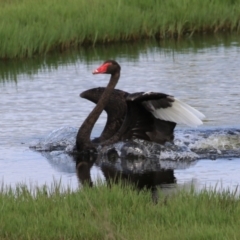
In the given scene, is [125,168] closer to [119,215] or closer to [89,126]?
[89,126]

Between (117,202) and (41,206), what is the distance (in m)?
0.52

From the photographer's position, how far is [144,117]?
10172mm

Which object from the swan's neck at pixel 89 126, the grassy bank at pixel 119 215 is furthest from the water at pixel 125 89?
the grassy bank at pixel 119 215

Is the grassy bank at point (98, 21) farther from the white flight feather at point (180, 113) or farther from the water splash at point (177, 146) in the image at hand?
the white flight feather at point (180, 113)

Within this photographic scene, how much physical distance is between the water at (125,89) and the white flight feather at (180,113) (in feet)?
1.31

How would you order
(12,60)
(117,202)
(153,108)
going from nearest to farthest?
(117,202) < (153,108) < (12,60)

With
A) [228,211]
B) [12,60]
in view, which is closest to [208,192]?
[228,211]

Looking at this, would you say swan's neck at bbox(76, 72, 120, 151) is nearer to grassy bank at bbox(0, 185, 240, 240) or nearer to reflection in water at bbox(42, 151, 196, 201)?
reflection in water at bbox(42, 151, 196, 201)

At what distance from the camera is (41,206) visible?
645 centimetres

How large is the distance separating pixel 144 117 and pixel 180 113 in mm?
500

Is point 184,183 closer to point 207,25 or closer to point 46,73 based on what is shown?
point 46,73

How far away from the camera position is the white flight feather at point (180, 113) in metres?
9.72

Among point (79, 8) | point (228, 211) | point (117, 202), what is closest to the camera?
point (228, 211)

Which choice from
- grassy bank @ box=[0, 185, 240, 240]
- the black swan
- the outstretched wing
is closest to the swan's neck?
the black swan
